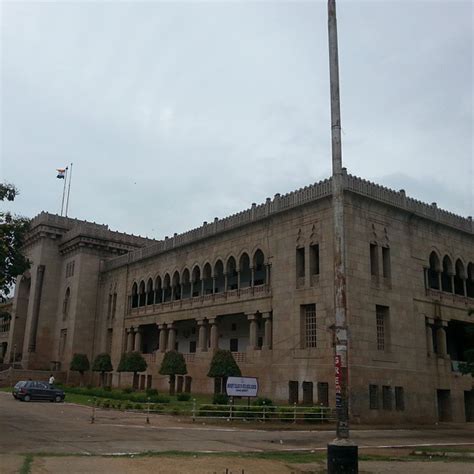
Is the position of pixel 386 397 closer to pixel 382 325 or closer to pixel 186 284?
pixel 382 325

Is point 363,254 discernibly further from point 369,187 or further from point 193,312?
point 193,312

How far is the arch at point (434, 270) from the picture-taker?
3725cm

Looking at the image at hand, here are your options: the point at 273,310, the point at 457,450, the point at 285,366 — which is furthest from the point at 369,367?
the point at 457,450

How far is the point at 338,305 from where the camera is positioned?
11.2m

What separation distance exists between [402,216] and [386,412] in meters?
12.0

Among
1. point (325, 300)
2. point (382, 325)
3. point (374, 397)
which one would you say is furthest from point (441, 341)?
point (325, 300)

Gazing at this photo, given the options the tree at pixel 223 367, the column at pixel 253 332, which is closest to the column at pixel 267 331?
the column at pixel 253 332

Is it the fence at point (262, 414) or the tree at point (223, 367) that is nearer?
the fence at point (262, 414)

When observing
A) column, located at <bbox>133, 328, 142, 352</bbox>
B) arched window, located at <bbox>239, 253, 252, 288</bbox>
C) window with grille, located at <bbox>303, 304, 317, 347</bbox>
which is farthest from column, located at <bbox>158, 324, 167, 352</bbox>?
window with grille, located at <bbox>303, 304, 317, 347</bbox>

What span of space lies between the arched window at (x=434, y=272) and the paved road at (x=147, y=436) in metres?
11.7

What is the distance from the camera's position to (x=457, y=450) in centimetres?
1845

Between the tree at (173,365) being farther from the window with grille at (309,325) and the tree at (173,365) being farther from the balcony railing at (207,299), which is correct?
the window with grille at (309,325)

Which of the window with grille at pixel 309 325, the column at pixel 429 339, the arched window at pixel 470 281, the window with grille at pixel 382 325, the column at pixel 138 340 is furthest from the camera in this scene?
the column at pixel 138 340

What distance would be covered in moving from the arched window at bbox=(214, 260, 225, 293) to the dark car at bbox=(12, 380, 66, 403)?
14222 millimetres
